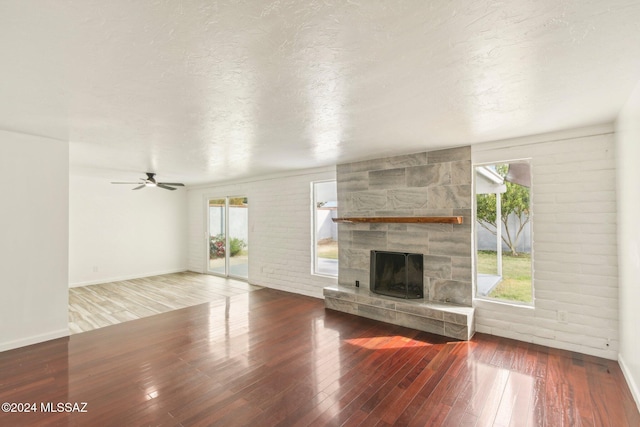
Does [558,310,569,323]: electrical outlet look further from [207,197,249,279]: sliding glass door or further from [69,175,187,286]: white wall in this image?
[69,175,187,286]: white wall

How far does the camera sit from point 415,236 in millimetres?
4203

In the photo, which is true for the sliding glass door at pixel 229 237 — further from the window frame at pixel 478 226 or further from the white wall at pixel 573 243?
the white wall at pixel 573 243

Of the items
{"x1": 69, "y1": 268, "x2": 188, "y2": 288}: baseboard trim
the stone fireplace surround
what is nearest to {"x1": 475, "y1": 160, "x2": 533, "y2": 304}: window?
the stone fireplace surround

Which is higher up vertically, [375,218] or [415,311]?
[375,218]

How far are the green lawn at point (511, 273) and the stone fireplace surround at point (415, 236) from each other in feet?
1.40

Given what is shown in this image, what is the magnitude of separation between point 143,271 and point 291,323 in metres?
5.23

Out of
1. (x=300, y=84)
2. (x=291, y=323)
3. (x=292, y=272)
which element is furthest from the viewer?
(x=292, y=272)

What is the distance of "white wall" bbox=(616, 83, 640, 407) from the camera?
2.20 metres

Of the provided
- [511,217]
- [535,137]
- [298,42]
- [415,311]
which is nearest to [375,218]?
[415,311]

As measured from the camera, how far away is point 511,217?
3898 mm

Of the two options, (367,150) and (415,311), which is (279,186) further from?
(415,311)

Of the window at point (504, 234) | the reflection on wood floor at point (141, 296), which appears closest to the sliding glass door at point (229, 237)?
the reflection on wood floor at point (141, 296)

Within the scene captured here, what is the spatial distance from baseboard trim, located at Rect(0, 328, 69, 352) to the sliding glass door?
3581 mm
